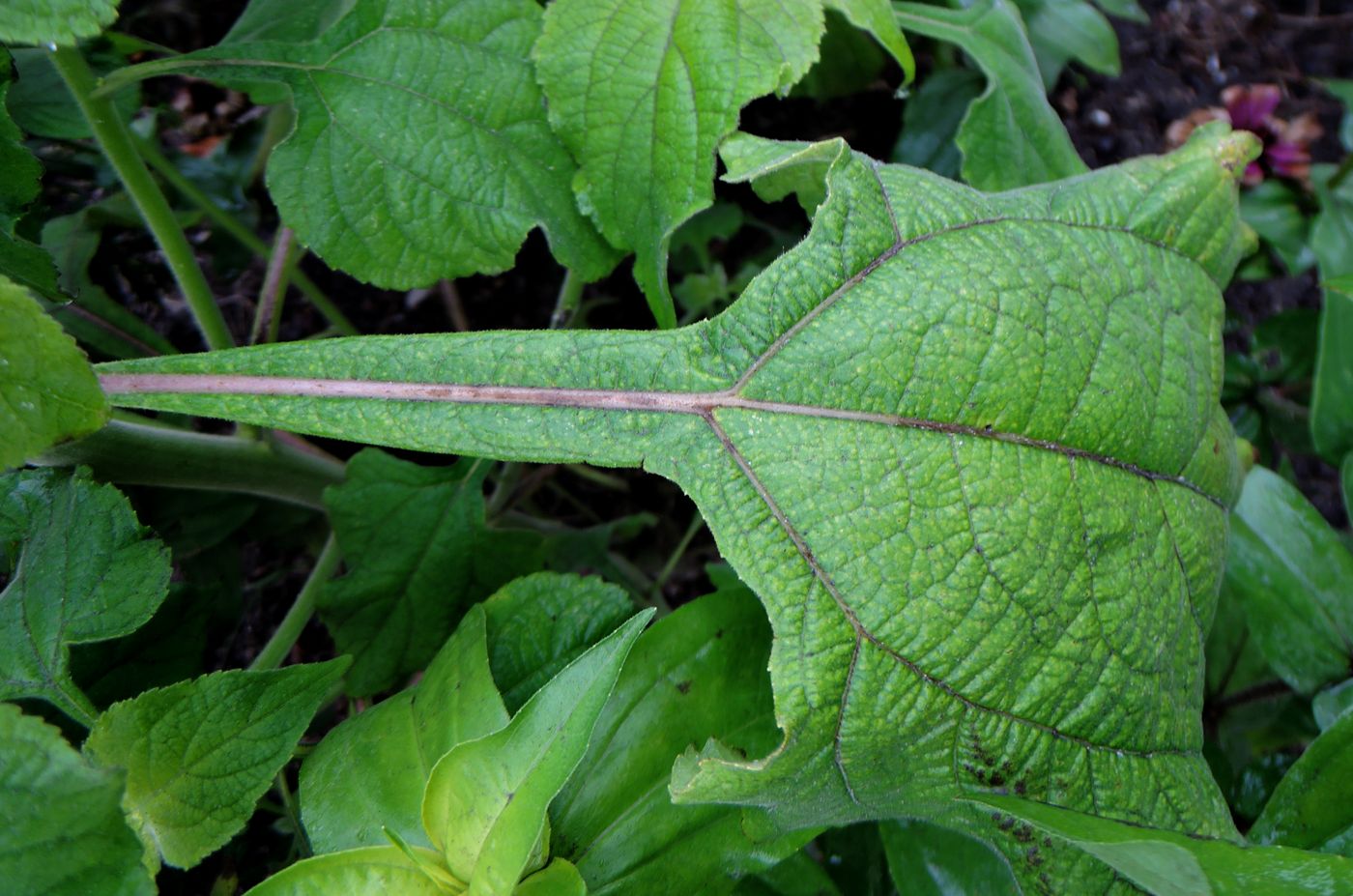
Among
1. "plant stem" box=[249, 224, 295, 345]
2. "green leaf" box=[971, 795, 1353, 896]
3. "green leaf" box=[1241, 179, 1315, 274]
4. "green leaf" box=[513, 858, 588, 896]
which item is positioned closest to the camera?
"green leaf" box=[971, 795, 1353, 896]

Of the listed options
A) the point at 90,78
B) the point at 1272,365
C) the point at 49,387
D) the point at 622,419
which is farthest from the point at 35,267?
the point at 1272,365

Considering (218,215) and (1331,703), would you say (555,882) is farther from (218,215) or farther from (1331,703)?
(218,215)

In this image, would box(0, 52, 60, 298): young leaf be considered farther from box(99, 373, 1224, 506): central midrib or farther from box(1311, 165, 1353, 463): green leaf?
box(1311, 165, 1353, 463): green leaf

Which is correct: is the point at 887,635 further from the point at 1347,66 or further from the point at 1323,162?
the point at 1347,66

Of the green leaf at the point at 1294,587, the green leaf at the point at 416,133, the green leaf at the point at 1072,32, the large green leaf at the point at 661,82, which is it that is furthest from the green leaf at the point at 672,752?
the green leaf at the point at 1072,32

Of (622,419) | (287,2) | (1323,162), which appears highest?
(287,2)

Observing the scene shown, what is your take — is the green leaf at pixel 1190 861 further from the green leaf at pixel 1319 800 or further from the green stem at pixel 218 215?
the green stem at pixel 218 215

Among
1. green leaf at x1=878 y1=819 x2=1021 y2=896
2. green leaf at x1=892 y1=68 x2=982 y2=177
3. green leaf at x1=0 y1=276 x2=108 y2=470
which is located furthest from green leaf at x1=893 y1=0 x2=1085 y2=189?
green leaf at x1=0 y1=276 x2=108 y2=470
